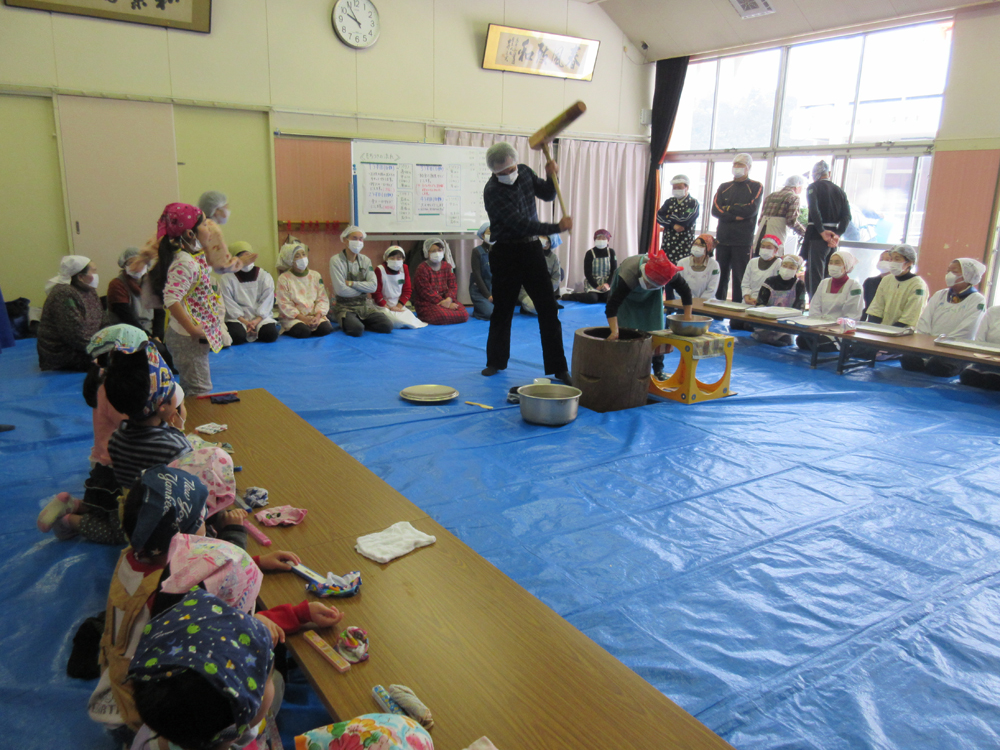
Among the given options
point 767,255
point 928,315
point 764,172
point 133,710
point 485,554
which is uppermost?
point 764,172

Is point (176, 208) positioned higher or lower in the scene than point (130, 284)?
higher

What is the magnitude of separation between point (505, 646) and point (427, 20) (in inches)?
276

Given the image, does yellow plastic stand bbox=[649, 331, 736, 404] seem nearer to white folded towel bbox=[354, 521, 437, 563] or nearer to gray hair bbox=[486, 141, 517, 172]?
gray hair bbox=[486, 141, 517, 172]

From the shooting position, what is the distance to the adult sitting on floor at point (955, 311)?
467cm

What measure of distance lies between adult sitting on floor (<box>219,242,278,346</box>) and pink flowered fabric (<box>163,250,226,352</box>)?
2.55 m

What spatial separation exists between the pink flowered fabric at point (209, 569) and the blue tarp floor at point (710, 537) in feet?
1.80

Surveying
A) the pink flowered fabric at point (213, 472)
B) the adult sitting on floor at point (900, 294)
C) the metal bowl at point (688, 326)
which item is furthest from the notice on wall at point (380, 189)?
the pink flowered fabric at point (213, 472)

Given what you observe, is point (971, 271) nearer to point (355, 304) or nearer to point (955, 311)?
point (955, 311)

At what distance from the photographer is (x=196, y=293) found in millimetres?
2859

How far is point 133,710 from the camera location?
119 cm

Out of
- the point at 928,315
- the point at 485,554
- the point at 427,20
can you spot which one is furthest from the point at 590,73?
the point at 485,554

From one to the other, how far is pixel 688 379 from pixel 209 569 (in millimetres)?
3284

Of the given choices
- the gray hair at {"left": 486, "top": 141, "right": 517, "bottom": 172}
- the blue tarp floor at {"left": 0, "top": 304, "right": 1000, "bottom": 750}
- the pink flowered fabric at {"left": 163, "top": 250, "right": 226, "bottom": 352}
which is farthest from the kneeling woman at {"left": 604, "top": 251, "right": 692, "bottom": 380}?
the pink flowered fabric at {"left": 163, "top": 250, "right": 226, "bottom": 352}

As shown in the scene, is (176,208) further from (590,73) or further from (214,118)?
(590,73)
